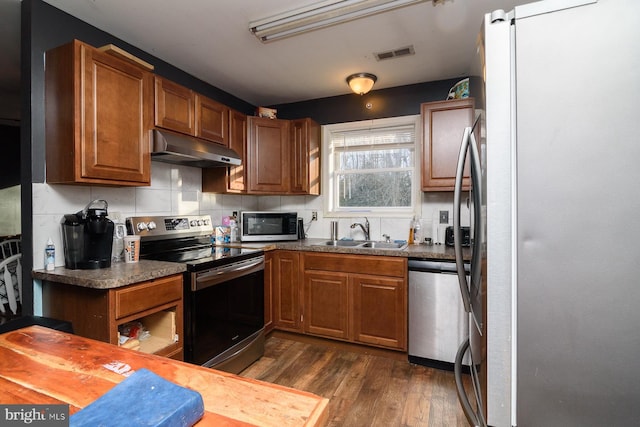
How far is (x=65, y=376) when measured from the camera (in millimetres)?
679

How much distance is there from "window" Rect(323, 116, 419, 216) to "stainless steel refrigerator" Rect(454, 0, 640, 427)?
2275 millimetres

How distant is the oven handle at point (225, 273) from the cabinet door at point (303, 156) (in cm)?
95

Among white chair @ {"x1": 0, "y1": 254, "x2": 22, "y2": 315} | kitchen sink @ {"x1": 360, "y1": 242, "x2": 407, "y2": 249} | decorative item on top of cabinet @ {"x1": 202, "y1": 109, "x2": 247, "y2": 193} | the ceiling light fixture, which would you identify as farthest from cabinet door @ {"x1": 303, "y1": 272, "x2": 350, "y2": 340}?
white chair @ {"x1": 0, "y1": 254, "x2": 22, "y2": 315}

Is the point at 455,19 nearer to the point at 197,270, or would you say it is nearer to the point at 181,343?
the point at 197,270

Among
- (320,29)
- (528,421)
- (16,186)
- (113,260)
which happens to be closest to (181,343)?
(113,260)

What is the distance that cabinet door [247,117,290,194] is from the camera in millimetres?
3123

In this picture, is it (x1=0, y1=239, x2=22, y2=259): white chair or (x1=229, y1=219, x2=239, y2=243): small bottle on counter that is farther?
(x1=0, y1=239, x2=22, y2=259): white chair

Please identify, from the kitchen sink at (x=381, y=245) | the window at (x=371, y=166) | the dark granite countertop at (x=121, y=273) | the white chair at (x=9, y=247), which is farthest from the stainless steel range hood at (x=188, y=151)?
the white chair at (x=9, y=247)

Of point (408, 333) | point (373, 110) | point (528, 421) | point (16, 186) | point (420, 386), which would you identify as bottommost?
point (420, 386)

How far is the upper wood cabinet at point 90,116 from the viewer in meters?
1.71

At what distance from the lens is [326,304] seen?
A: 2.74 m

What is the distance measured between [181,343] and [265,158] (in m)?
1.91

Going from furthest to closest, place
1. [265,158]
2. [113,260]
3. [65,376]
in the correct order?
1. [265,158]
2. [113,260]
3. [65,376]

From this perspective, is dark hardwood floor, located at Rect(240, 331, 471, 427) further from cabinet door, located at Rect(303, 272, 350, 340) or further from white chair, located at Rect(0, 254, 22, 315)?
white chair, located at Rect(0, 254, 22, 315)
